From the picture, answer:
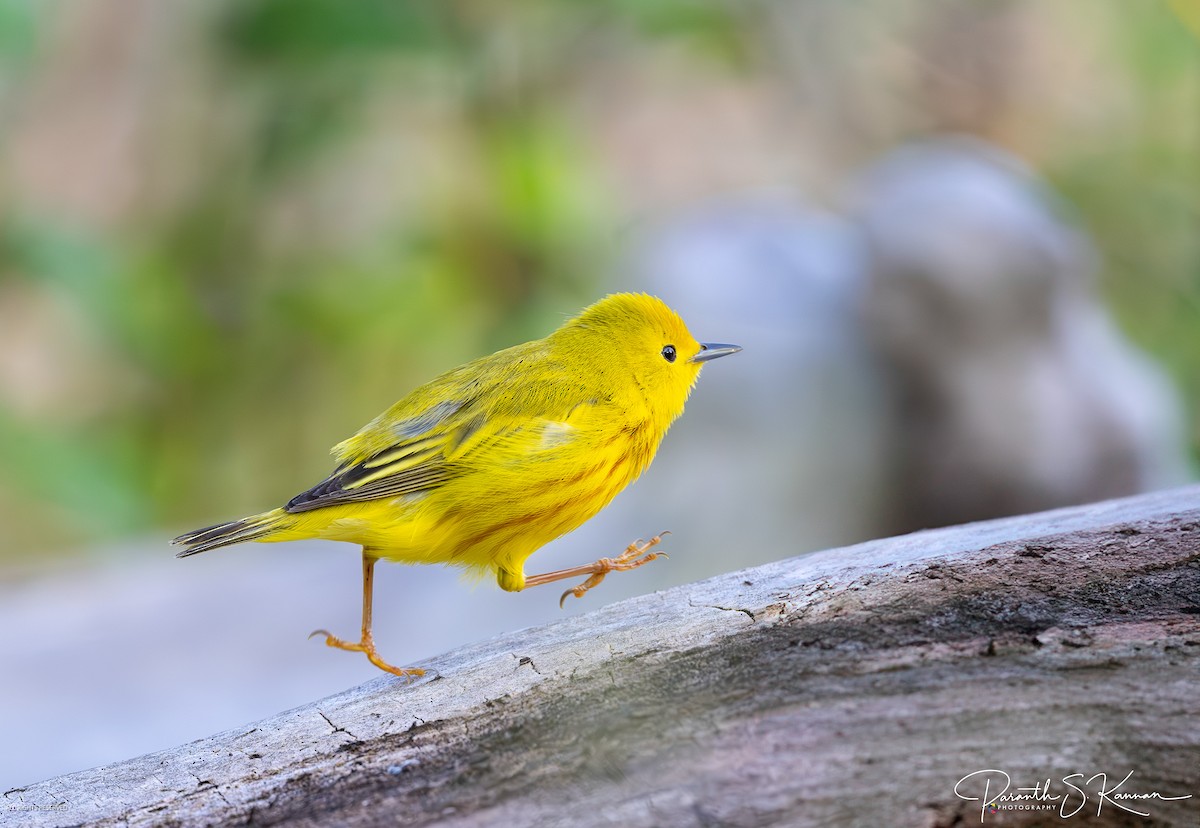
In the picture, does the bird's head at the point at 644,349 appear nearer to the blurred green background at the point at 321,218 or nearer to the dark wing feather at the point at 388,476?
the dark wing feather at the point at 388,476

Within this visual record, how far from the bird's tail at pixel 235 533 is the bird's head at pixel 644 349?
68cm

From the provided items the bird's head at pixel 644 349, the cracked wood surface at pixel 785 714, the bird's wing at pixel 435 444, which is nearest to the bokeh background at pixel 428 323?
the bird's head at pixel 644 349

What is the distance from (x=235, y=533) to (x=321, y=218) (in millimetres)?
2916

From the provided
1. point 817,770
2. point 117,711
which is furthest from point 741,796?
point 117,711

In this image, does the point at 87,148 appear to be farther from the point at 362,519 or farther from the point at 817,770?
the point at 817,770

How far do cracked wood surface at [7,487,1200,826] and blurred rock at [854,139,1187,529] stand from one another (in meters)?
2.60

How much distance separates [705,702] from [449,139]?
3.71 meters

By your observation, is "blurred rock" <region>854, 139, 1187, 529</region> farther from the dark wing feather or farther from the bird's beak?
the dark wing feather

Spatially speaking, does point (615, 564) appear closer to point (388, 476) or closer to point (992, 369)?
point (388, 476)

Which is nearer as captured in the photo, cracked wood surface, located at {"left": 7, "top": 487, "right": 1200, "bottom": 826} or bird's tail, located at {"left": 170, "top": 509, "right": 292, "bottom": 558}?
cracked wood surface, located at {"left": 7, "top": 487, "right": 1200, "bottom": 826}

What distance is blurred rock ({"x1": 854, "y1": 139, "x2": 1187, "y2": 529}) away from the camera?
4469 millimetres

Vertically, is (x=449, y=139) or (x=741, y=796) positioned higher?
(x=449, y=139)

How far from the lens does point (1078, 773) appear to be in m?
1.48
